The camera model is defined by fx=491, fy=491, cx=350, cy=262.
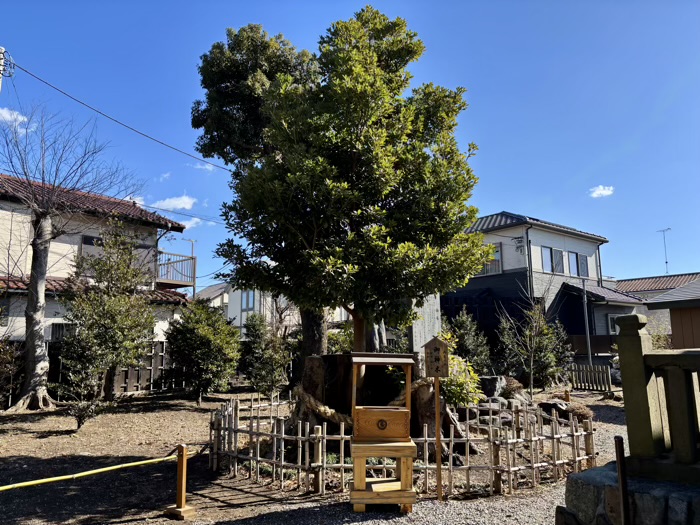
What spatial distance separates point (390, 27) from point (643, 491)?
782 centimetres

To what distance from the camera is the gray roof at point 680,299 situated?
9.82 meters

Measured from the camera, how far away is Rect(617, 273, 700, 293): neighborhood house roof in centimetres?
3797

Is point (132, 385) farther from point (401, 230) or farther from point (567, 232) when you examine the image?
point (567, 232)

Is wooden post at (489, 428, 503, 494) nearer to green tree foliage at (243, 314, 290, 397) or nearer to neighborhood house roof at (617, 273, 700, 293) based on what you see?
green tree foliage at (243, 314, 290, 397)

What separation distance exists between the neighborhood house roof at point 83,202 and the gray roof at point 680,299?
14851 millimetres

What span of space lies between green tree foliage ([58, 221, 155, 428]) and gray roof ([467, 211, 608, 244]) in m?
16.9

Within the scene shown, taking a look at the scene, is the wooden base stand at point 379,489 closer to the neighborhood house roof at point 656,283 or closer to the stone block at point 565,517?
the stone block at point 565,517

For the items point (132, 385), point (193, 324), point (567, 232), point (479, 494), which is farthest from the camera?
point (567, 232)

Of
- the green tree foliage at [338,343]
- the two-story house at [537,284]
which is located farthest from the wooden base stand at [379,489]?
the two-story house at [537,284]

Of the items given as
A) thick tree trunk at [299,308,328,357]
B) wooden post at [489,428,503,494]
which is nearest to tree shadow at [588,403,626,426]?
thick tree trunk at [299,308,328,357]

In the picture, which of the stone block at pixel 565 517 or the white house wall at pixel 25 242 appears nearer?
the stone block at pixel 565 517

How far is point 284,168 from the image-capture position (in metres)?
7.89

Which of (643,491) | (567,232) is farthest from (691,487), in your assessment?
(567,232)

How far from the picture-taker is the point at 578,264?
28.1 m
